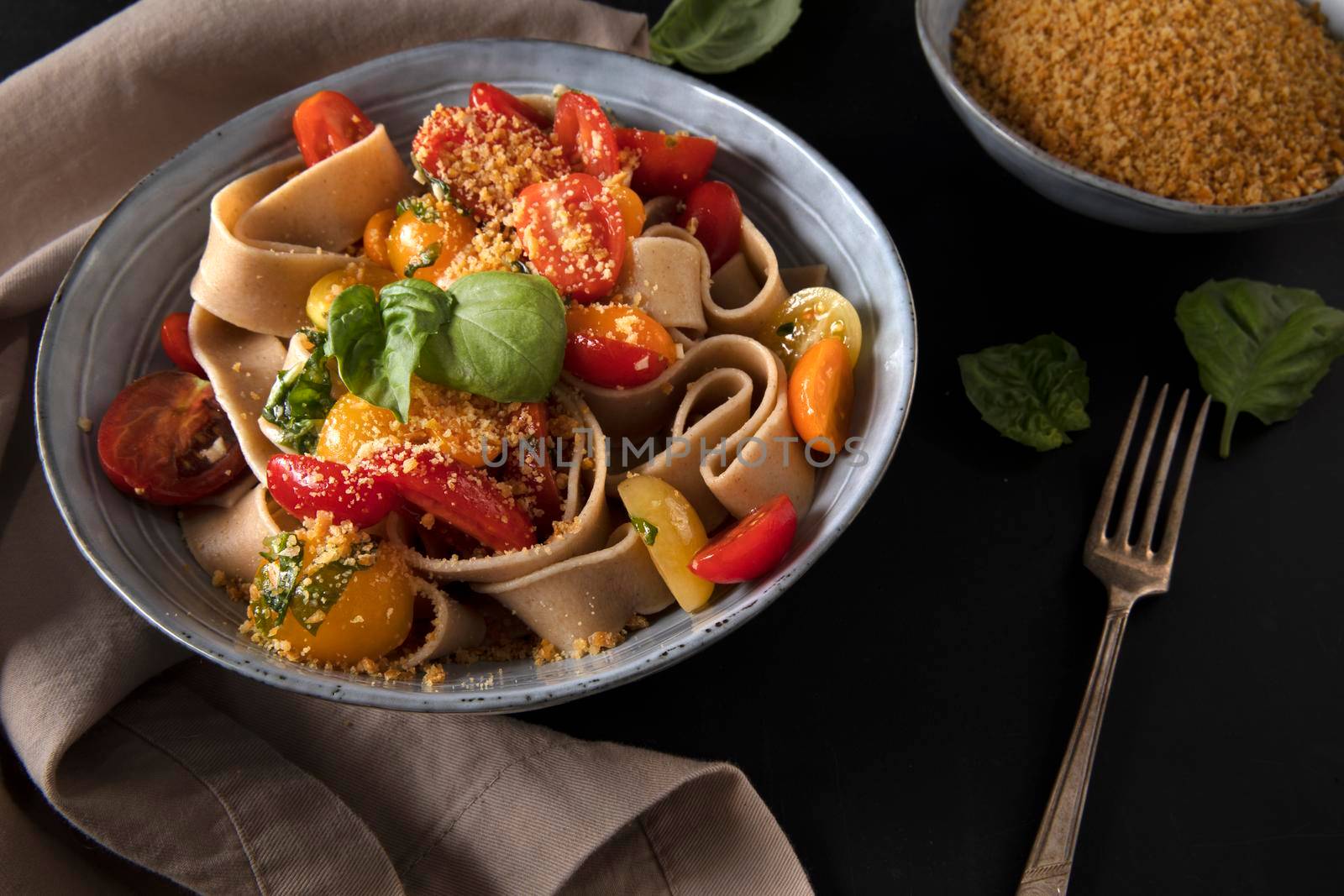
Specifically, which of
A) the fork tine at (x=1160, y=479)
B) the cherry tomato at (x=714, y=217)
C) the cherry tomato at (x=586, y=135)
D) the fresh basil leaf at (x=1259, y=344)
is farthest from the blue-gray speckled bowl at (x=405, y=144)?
the fresh basil leaf at (x=1259, y=344)

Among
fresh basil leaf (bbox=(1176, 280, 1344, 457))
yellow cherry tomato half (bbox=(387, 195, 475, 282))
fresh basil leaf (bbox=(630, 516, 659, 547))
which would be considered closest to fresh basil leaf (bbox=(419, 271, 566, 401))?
yellow cherry tomato half (bbox=(387, 195, 475, 282))

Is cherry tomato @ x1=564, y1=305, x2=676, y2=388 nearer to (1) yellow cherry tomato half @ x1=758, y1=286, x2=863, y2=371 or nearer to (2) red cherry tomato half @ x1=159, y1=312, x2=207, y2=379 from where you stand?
(1) yellow cherry tomato half @ x1=758, y1=286, x2=863, y2=371

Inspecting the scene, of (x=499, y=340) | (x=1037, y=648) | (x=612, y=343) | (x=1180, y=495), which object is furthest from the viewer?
(x=1180, y=495)

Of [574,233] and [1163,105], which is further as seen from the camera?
[1163,105]

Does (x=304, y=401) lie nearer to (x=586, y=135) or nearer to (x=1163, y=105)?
(x=586, y=135)

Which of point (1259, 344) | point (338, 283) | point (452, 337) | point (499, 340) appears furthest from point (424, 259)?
point (1259, 344)

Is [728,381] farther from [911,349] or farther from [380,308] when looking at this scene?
[380,308]

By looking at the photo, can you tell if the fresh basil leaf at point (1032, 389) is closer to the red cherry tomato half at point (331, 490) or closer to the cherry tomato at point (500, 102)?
the cherry tomato at point (500, 102)
